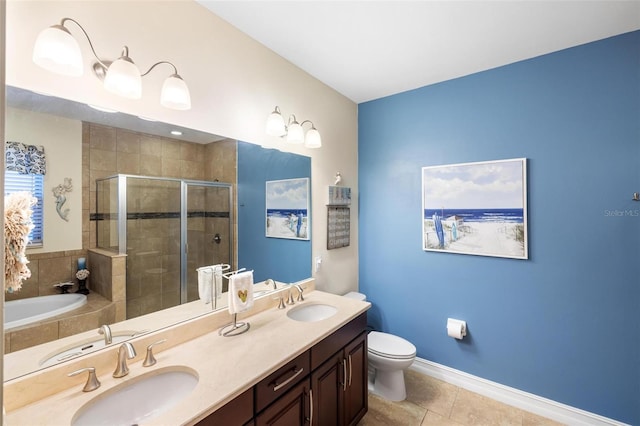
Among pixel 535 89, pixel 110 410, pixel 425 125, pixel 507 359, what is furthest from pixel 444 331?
pixel 110 410

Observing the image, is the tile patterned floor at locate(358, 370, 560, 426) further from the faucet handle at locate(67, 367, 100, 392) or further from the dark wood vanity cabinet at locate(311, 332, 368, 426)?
the faucet handle at locate(67, 367, 100, 392)

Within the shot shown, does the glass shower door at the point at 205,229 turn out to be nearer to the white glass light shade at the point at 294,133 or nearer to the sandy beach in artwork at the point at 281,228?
the sandy beach in artwork at the point at 281,228

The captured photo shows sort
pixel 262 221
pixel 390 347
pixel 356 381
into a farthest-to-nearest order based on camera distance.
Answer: pixel 390 347
pixel 262 221
pixel 356 381

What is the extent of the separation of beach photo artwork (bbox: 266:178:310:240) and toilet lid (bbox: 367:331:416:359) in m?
1.03

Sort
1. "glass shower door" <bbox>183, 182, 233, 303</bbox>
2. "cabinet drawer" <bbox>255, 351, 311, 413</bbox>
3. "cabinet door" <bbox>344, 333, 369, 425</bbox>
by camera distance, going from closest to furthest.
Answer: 1. "cabinet drawer" <bbox>255, 351, 311, 413</bbox>
2. "glass shower door" <bbox>183, 182, 233, 303</bbox>
3. "cabinet door" <bbox>344, 333, 369, 425</bbox>

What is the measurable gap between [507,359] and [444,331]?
47 centimetres

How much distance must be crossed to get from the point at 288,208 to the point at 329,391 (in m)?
1.23

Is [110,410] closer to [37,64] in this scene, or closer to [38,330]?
[38,330]

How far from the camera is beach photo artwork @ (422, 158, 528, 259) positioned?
2.11 meters

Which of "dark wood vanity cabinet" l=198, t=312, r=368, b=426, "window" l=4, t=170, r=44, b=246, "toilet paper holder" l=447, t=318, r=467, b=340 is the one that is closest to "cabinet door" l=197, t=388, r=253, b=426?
"dark wood vanity cabinet" l=198, t=312, r=368, b=426

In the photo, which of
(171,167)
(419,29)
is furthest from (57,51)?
(419,29)

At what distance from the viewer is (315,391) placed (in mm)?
1431

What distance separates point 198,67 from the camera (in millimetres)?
1524

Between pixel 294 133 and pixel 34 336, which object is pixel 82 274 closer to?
pixel 34 336
